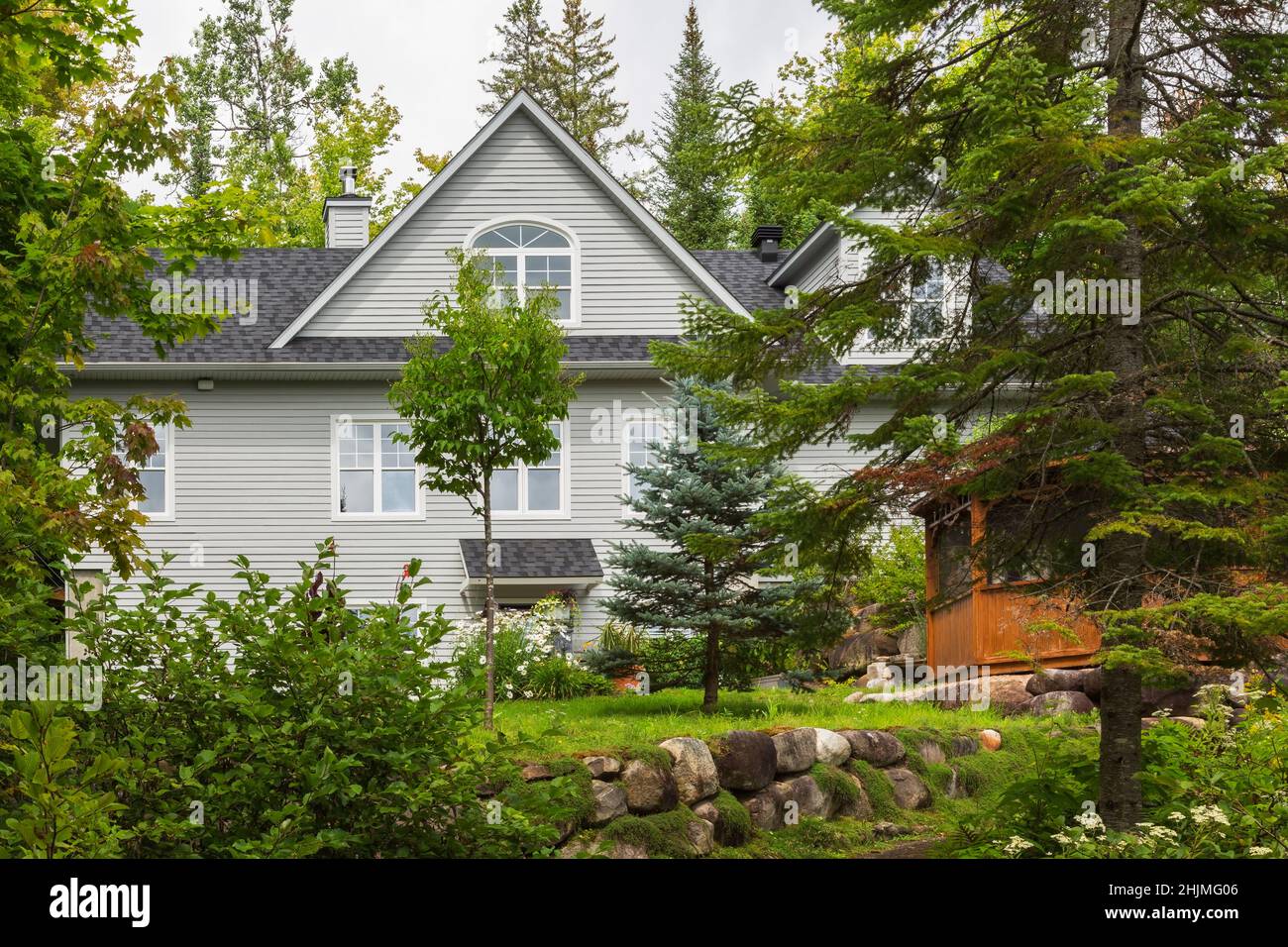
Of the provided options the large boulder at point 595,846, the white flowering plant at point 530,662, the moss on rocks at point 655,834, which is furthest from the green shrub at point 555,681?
the large boulder at point 595,846

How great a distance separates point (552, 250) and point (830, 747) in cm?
1073

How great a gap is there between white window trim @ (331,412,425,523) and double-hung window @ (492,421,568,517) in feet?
3.76

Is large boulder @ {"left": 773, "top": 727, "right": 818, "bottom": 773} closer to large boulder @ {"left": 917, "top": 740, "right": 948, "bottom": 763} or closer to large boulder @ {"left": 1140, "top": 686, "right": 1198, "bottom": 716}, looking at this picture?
large boulder @ {"left": 917, "top": 740, "right": 948, "bottom": 763}

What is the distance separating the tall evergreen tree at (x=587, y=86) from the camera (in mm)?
47656

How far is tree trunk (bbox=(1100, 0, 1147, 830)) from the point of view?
896cm

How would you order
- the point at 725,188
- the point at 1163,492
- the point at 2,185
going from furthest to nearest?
the point at 725,188 < the point at 2,185 < the point at 1163,492

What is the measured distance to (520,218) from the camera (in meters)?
22.0

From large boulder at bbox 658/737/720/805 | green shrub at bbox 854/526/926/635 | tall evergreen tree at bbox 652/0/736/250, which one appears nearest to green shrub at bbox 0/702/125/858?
large boulder at bbox 658/737/720/805

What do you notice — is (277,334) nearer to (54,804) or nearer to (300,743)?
(300,743)

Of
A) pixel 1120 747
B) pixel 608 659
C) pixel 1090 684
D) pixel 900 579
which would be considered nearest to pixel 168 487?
pixel 608 659
